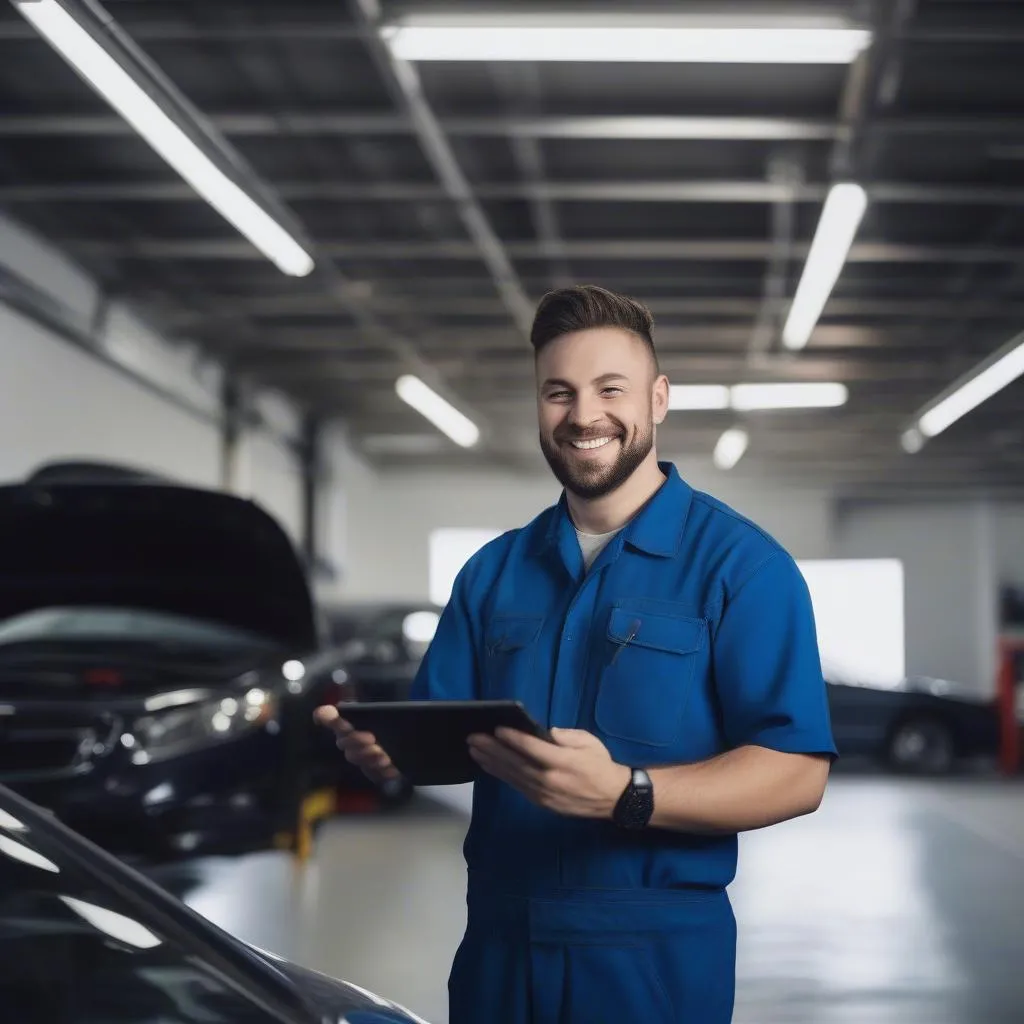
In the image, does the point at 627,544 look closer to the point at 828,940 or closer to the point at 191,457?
the point at 828,940

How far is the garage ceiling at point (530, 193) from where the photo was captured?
7484mm

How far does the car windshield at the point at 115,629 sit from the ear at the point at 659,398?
345 cm

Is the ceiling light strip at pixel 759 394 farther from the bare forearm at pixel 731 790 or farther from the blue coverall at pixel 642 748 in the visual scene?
the bare forearm at pixel 731 790

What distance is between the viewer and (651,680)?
1902 mm

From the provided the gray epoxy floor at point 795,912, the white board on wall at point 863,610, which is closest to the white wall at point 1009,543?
the white board on wall at point 863,610

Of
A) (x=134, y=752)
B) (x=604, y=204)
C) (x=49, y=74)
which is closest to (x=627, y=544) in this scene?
(x=134, y=752)

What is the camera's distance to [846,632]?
23172mm

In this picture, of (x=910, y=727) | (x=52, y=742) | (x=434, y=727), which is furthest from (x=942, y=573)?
(x=434, y=727)

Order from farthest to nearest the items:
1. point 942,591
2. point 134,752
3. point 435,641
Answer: point 942,591
point 134,752
point 435,641

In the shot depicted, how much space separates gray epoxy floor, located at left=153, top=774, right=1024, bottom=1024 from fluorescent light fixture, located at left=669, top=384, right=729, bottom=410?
18.1 ft

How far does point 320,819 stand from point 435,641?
342cm

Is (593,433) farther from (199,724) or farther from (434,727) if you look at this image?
(199,724)

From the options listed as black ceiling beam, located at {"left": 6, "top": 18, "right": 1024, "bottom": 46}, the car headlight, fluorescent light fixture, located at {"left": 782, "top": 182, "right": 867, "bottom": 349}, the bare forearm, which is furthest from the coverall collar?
fluorescent light fixture, located at {"left": 782, "top": 182, "right": 867, "bottom": 349}

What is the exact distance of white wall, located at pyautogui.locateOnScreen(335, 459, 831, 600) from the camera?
22.7 m
